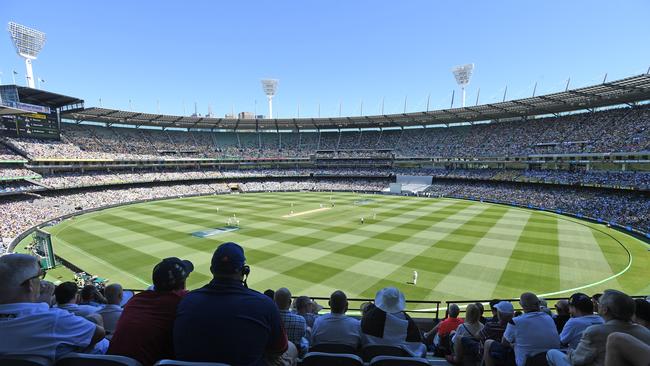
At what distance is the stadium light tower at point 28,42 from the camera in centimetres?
5250

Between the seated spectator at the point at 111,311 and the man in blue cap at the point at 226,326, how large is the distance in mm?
3366

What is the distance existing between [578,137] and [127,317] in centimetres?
6651

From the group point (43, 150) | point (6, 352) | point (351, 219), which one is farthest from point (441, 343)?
point (43, 150)

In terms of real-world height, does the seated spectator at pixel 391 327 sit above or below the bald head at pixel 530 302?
below

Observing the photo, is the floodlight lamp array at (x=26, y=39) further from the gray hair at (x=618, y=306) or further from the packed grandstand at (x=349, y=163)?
the gray hair at (x=618, y=306)

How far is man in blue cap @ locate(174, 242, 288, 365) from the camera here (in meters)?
2.32

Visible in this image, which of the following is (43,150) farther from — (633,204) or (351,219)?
(633,204)

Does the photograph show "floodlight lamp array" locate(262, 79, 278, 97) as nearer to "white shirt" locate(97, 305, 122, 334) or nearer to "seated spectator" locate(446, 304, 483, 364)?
"white shirt" locate(97, 305, 122, 334)

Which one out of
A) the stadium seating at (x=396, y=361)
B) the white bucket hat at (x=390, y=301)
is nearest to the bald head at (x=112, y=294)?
the white bucket hat at (x=390, y=301)

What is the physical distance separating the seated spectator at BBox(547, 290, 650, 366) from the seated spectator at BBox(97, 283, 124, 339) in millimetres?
6466

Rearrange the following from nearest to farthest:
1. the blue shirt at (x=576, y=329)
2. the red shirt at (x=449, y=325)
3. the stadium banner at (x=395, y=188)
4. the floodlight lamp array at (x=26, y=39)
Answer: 1. the blue shirt at (x=576, y=329)
2. the red shirt at (x=449, y=325)
3. the floodlight lamp array at (x=26, y=39)
4. the stadium banner at (x=395, y=188)

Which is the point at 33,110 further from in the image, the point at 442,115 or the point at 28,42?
the point at 442,115

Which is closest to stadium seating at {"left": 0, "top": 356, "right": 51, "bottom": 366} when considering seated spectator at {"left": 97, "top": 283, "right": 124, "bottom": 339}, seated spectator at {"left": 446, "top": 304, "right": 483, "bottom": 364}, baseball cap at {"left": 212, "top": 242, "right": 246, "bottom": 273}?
baseball cap at {"left": 212, "top": 242, "right": 246, "bottom": 273}

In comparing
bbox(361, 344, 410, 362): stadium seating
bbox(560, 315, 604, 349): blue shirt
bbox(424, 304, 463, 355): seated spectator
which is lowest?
bbox(424, 304, 463, 355): seated spectator
